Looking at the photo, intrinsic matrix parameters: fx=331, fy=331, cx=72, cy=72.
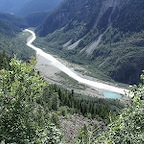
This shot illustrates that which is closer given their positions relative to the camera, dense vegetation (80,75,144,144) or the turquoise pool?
dense vegetation (80,75,144,144)

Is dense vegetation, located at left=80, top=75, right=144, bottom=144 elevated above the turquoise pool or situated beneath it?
elevated above

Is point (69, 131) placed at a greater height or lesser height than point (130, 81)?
greater

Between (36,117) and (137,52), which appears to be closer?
(36,117)

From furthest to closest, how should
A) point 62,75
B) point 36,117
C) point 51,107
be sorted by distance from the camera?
point 62,75 → point 51,107 → point 36,117

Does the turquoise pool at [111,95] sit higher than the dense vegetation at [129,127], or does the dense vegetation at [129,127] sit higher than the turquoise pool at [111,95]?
the dense vegetation at [129,127]

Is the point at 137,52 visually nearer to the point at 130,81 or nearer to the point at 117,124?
the point at 130,81

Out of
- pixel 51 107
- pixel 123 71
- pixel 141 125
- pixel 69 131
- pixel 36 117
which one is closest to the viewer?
pixel 141 125

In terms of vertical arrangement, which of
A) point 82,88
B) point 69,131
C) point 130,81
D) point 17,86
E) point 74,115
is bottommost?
point 130,81

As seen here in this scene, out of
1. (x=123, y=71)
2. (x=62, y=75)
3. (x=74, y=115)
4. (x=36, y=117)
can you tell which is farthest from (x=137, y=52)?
(x=36, y=117)

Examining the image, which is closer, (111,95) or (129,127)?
(129,127)

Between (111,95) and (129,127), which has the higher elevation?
(129,127)

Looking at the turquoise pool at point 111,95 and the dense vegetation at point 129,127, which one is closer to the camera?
the dense vegetation at point 129,127
